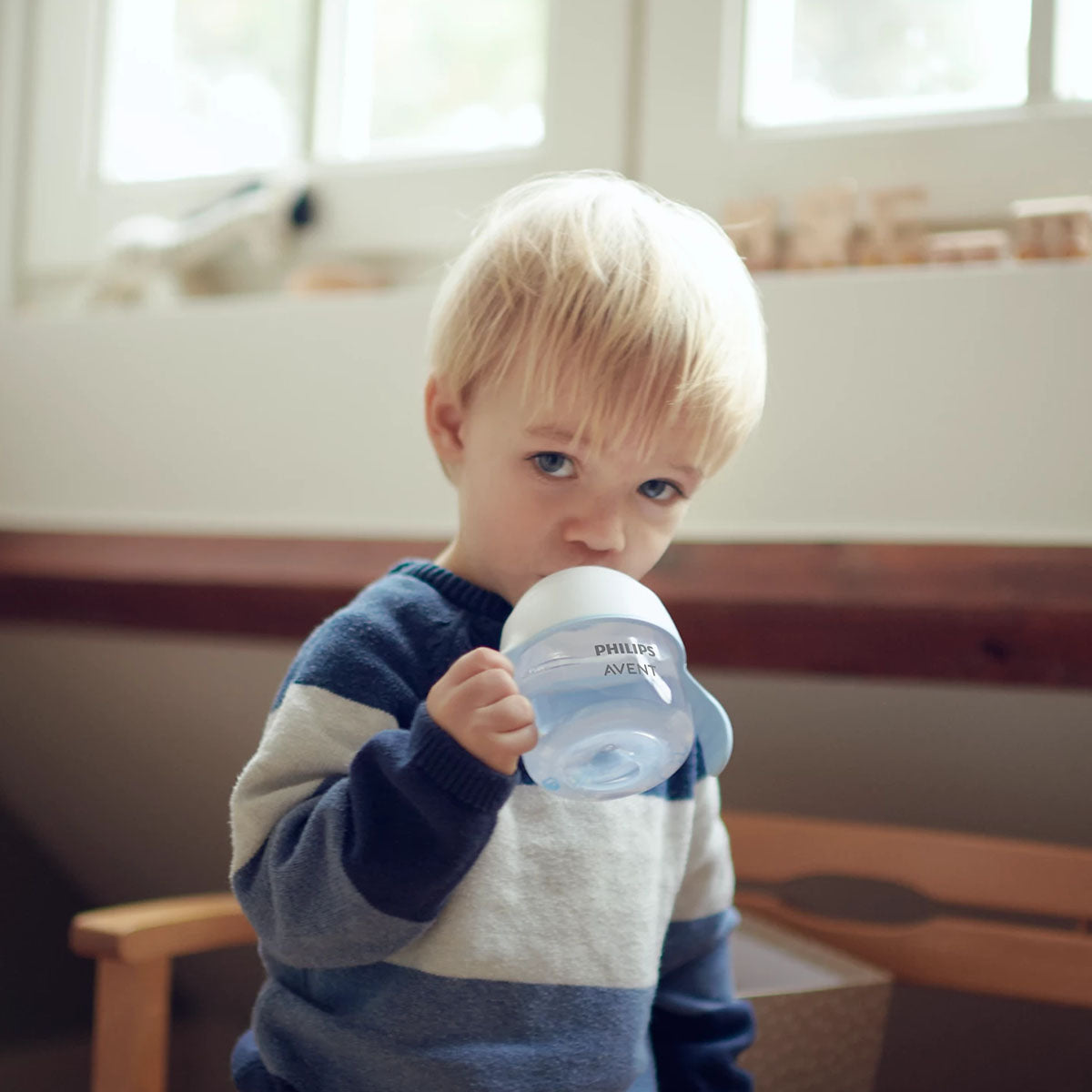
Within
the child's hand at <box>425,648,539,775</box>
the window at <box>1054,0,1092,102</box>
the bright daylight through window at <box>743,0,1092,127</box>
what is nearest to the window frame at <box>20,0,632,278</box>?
the bright daylight through window at <box>743,0,1092,127</box>

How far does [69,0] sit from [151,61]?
0.11 metres

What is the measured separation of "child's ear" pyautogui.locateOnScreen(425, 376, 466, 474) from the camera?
66cm

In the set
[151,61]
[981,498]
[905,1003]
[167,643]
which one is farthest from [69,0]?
[905,1003]

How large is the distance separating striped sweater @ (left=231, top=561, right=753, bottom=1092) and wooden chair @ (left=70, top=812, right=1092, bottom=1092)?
0.21 metres

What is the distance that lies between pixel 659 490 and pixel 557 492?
0.07m

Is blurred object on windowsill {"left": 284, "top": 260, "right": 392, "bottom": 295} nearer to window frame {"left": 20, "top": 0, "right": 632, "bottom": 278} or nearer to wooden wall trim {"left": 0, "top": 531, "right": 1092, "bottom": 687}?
window frame {"left": 20, "top": 0, "right": 632, "bottom": 278}

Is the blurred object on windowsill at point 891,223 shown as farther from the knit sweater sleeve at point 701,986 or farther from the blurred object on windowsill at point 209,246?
the blurred object on windowsill at point 209,246

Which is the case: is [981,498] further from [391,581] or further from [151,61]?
[151,61]

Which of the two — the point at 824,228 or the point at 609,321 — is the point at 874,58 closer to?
the point at 824,228

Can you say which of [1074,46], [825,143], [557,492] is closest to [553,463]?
[557,492]

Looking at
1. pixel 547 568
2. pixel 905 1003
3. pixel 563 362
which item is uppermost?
pixel 563 362

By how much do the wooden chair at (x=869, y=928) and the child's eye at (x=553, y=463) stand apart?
1.58ft

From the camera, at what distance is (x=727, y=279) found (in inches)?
25.9

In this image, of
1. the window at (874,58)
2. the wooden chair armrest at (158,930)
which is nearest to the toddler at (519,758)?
the wooden chair armrest at (158,930)
